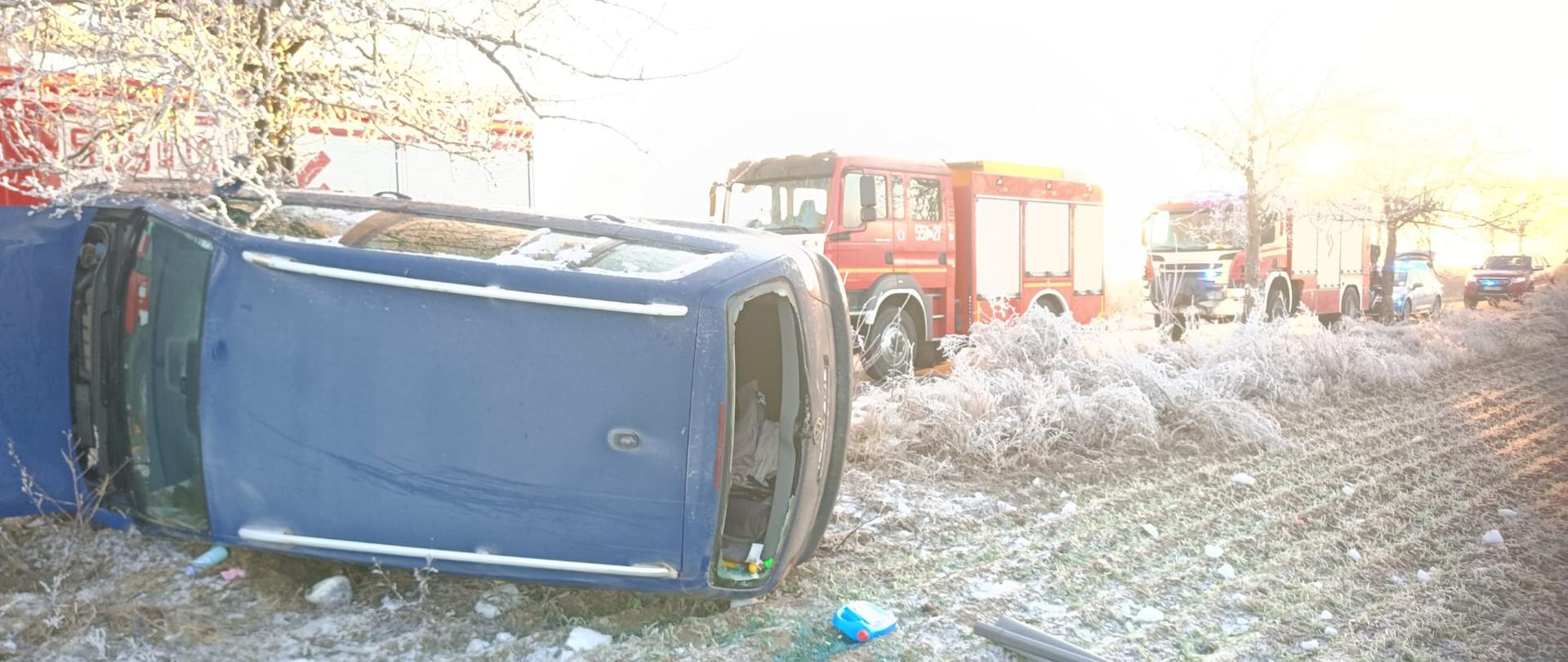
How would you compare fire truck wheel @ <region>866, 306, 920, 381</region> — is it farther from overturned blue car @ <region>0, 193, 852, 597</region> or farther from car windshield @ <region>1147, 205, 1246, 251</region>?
car windshield @ <region>1147, 205, 1246, 251</region>

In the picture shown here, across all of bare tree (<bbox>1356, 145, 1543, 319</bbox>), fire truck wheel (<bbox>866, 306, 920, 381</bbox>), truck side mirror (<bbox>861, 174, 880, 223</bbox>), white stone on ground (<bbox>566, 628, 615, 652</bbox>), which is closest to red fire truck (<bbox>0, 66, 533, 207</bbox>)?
white stone on ground (<bbox>566, 628, 615, 652</bbox>)

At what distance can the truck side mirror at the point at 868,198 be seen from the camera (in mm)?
10156

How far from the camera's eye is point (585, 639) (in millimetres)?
3525

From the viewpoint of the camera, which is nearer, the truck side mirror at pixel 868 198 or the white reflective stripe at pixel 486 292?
the white reflective stripe at pixel 486 292

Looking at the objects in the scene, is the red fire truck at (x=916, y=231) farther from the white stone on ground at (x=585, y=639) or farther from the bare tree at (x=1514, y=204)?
the bare tree at (x=1514, y=204)

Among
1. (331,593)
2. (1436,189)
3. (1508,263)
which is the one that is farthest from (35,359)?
(1508,263)

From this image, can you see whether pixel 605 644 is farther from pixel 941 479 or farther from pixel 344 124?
pixel 344 124

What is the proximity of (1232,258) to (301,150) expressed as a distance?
13627 millimetres

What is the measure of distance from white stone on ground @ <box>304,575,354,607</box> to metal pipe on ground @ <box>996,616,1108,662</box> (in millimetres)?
2444

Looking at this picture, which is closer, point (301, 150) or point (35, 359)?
point (35, 359)

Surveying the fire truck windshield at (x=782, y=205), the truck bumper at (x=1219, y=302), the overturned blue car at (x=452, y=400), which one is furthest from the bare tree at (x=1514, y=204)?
the overturned blue car at (x=452, y=400)

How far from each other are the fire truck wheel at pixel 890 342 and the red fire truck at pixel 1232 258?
5099mm

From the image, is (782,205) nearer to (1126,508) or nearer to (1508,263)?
(1126,508)

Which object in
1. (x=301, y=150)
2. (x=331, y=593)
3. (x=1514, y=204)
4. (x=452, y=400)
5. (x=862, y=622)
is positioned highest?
(x=301, y=150)
